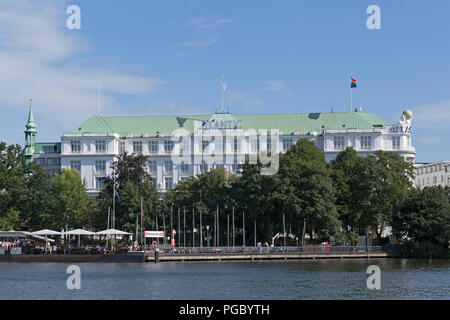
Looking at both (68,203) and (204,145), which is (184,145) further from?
(68,203)

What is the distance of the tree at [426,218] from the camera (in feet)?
367

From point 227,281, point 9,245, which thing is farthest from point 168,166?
point 227,281

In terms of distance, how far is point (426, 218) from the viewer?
113m

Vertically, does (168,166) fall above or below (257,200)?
above

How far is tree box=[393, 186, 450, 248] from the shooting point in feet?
367

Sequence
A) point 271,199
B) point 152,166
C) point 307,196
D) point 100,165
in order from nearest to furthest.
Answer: point 307,196, point 271,199, point 100,165, point 152,166

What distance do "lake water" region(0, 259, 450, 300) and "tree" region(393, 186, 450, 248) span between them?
29.6 ft

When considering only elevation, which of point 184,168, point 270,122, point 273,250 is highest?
point 270,122

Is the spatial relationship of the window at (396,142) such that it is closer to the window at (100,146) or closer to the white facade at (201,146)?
the white facade at (201,146)

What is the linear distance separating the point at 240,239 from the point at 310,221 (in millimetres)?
17283

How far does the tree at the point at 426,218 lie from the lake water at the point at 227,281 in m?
9.02

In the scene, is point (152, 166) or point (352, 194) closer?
point (352, 194)

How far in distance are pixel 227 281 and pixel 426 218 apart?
45079 millimetres

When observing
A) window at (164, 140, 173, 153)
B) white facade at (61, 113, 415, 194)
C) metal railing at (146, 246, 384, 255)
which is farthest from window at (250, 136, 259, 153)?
metal railing at (146, 246, 384, 255)
